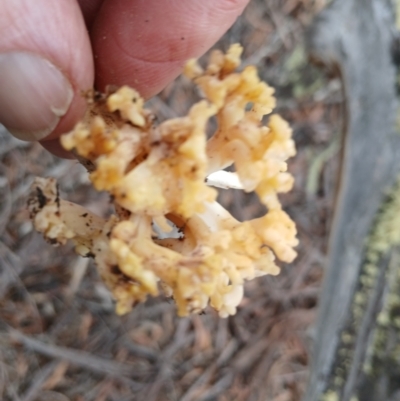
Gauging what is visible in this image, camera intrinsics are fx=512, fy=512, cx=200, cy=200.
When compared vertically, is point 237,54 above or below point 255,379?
above

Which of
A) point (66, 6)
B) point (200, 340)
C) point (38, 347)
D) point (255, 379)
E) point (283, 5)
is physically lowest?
point (255, 379)

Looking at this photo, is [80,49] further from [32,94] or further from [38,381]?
[38,381]

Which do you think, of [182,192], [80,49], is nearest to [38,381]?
[80,49]

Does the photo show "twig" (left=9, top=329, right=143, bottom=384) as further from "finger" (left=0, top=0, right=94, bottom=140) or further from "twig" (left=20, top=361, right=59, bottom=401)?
"finger" (left=0, top=0, right=94, bottom=140)

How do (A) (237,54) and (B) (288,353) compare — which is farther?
(B) (288,353)

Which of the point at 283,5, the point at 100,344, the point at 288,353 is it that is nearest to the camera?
the point at 100,344

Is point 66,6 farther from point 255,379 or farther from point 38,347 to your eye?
point 255,379

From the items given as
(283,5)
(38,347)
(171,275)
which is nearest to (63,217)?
(171,275)

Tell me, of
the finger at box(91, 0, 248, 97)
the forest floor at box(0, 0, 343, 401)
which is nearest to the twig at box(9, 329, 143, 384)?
the forest floor at box(0, 0, 343, 401)
